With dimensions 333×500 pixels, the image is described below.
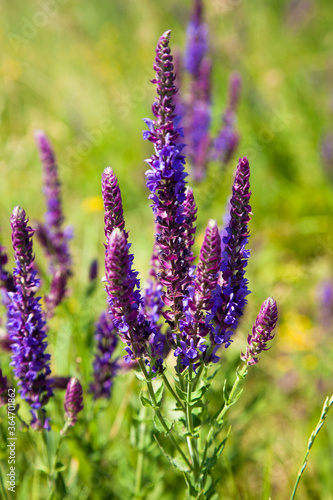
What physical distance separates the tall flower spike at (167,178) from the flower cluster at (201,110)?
8.19 ft

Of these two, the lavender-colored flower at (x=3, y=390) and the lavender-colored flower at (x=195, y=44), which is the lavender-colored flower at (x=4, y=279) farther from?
the lavender-colored flower at (x=195, y=44)

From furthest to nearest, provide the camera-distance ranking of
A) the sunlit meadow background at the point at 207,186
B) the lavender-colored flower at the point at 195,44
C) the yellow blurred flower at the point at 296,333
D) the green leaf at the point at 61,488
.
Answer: the lavender-colored flower at the point at 195,44, the yellow blurred flower at the point at 296,333, the sunlit meadow background at the point at 207,186, the green leaf at the point at 61,488

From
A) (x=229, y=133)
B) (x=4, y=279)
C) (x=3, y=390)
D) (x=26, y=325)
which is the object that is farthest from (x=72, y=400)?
(x=229, y=133)

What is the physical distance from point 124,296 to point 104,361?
1.12 meters

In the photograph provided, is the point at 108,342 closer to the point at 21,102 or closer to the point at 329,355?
the point at 329,355

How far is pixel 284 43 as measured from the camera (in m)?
7.89

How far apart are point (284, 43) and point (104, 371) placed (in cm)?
758

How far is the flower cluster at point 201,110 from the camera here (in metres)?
3.88

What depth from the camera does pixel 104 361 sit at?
2.38 m

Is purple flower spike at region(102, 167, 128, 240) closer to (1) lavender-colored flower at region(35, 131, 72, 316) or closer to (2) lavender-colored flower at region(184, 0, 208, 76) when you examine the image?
(1) lavender-colored flower at region(35, 131, 72, 316)

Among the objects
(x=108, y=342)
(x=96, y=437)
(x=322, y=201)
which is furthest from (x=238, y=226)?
(x=322, y=201)

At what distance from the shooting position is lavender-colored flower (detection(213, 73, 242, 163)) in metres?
3.83

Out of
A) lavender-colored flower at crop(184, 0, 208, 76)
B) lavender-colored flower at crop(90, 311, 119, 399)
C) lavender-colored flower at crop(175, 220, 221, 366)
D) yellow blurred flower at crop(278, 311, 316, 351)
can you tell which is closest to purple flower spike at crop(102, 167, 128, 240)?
lavender-colored flower at crop(175, 220, 221, 366)

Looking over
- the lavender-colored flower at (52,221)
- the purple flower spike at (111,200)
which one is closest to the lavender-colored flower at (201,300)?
the purple flower spike at (111,200)
